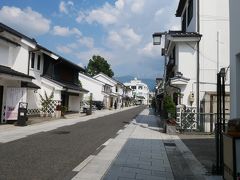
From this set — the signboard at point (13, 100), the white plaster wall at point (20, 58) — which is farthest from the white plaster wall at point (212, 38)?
the white plaster wall at point (20, 58)

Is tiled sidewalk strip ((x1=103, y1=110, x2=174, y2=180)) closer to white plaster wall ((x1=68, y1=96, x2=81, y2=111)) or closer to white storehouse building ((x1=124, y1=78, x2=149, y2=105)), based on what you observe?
white plaster wall ((x1=68, y1=96, x2=81, y2=111))

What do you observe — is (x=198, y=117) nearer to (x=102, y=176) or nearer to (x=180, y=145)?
(x=180, y=145)

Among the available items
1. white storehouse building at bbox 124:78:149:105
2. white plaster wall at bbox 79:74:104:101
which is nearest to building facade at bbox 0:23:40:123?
white plaster wall at bbox 79:74:104:101

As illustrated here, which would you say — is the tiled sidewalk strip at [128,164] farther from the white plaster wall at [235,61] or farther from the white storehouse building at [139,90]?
the white storehouse building at [139,90]

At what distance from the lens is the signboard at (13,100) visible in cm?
2047

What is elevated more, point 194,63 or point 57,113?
point 194,63

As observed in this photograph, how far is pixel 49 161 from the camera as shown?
904 centimetres

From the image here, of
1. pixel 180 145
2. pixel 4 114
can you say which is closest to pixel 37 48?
pixel 4 114

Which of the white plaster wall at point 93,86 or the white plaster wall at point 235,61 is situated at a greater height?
the white plaster wall at point 93,86

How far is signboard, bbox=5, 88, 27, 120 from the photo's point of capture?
20469 mm

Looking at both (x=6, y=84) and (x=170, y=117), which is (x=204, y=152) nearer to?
(x=170, y=117)

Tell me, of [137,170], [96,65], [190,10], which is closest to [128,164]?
[137,170]

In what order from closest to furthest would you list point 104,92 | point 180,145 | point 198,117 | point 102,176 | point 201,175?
point 102,176 → point 201,175 → point 180,145 → point 198,117 → point 104,92

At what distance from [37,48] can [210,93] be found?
559 inches
